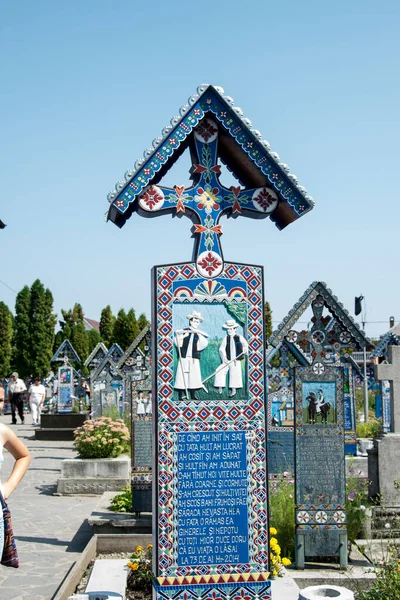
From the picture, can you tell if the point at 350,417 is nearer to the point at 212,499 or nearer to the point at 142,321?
the point at 212,499

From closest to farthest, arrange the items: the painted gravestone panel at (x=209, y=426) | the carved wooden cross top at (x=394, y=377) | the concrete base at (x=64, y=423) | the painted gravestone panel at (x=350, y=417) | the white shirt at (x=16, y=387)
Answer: the painted gravestone panel at (x=209, y=426), the carved wooden cross top at (x=394, y=377), the painted gravestone panel at (x=350, y=417), the concrete base at (x=64, y=423), the white shirt at (x=16, y=387)

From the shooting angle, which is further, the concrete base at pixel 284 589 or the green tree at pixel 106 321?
the green tree at pixel 106 321

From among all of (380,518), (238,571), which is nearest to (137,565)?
(238,571)

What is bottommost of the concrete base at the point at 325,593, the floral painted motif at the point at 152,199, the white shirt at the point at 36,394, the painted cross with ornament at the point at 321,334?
the concrete base at the point at 325,593

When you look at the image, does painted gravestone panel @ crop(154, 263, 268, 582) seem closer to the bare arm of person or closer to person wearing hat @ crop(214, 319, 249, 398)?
person wearing hat @ crop(214, 319, 249, 398)

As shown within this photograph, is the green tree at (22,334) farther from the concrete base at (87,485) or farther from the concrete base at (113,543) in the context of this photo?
the concrete base at (113,543)

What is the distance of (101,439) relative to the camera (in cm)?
1262

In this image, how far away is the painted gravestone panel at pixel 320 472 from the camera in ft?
23.9

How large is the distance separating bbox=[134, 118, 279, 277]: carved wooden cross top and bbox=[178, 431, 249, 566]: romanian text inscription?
4.47ft

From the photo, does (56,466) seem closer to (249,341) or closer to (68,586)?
(68,586)

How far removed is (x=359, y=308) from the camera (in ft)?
92.8

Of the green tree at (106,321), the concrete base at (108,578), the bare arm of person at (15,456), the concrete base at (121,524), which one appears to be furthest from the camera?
the green tree at (106,321)

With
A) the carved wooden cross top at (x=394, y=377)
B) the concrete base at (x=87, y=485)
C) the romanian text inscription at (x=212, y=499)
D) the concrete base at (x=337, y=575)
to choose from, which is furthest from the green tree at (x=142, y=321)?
the romanian text inscription at (x=212, y=499)

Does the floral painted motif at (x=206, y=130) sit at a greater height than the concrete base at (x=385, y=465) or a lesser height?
greater
